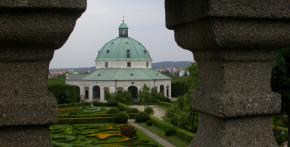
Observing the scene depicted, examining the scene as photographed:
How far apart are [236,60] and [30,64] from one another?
1.44 m

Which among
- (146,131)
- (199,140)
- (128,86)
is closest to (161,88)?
(128,86)

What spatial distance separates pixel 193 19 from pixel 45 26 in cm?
110

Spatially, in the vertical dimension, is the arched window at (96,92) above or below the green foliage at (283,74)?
below

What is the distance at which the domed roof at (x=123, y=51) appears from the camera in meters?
56.4

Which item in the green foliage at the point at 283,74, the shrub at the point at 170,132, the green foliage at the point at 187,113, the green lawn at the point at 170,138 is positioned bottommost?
the green lawn at the point at 170,138

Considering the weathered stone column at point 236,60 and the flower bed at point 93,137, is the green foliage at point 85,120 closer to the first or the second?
the flower bed at point 93,137

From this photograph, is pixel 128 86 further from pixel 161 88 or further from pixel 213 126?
pixel 213 126

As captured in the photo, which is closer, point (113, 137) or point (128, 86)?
point (113, 137)

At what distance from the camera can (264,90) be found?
3.17 meters

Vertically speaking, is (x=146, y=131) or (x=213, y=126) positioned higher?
(x=213, y=126)

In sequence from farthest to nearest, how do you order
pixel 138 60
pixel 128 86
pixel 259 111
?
1. pixel 138 60
2. pixel 128 86
3. pixel 259 111

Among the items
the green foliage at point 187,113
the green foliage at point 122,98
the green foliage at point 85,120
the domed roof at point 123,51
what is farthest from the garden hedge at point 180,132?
the domed roof at point 123,51

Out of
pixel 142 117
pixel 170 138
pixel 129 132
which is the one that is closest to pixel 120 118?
pixel 142 117

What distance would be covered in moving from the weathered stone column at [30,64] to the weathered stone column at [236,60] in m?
0.94
